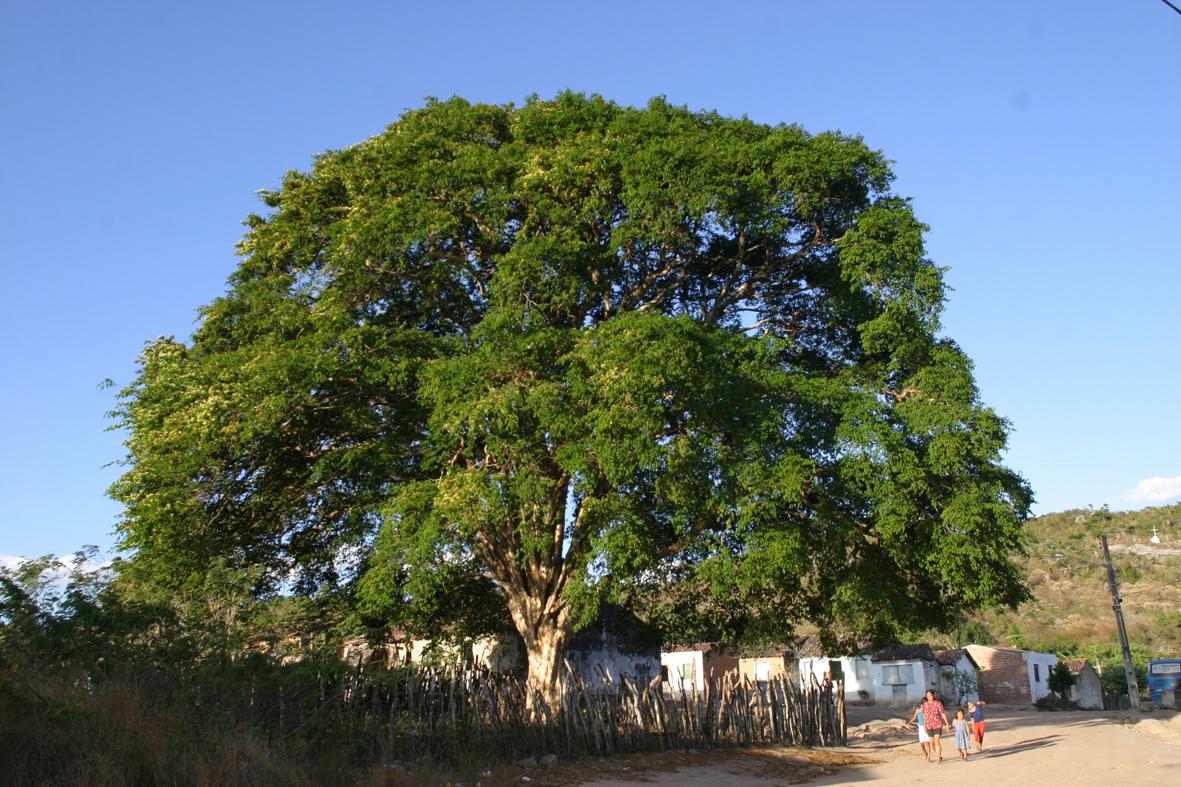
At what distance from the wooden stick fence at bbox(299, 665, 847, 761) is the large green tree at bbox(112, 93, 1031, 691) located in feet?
4.72

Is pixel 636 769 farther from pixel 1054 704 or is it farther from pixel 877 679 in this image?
pixel 1054 704

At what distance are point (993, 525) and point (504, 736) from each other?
31.6 ft

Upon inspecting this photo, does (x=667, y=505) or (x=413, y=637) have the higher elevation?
(x=667, y=505)

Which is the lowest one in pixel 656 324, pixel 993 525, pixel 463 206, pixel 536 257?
pixel 993 525

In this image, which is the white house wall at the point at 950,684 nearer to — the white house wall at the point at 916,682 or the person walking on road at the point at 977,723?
the white house wall at the point at 916,682

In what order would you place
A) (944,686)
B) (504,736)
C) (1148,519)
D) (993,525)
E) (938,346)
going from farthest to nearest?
(1148,519) < (944,686) < (938,346) < (993,525) < (504,736)

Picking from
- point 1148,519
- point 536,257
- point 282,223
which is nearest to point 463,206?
point 536,257

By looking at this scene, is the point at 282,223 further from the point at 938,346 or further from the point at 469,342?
the point at 938,346

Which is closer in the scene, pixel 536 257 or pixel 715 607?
pixel 536 257

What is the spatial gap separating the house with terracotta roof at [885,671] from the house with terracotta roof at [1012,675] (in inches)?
292

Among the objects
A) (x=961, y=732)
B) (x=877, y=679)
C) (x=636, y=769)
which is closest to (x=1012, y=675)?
(x=877, y=679)

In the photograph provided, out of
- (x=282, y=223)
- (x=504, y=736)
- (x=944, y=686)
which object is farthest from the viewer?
(x=944, y=686)

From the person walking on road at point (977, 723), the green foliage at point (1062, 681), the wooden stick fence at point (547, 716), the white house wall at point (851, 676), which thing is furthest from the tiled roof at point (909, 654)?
the wooden stick fence at point (547, 716)

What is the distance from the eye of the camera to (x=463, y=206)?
16.8m
